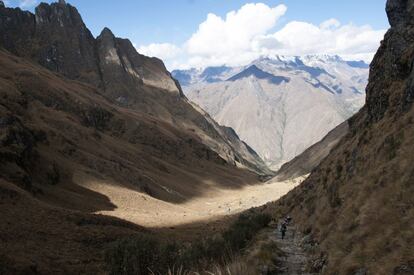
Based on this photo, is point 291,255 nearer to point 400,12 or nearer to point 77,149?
point 400,12

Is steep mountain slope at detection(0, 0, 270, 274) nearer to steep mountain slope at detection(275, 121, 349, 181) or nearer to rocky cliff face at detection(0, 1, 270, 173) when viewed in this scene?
rocky cliff face at detection(0, 1, 270, 173)

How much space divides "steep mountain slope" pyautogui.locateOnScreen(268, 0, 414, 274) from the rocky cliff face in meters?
131

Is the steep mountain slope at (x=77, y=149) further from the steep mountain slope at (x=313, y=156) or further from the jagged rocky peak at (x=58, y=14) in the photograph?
the steep mountain slope at (x=313, y=156)

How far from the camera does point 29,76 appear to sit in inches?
3671

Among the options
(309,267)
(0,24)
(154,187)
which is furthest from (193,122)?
(309,267)

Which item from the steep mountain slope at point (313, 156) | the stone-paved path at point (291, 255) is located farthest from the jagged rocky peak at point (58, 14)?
the stone-paved path at point (291, 255)

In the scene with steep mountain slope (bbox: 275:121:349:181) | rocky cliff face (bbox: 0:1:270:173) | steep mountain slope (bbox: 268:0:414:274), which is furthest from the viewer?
rocky cliff face (bbox: 0:1:270:173)

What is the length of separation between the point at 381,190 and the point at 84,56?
168942 millimetres

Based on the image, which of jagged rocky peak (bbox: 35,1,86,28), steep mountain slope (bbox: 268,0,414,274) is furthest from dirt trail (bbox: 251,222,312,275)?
jagged rocky peak (bbox: 35,1,86,28)

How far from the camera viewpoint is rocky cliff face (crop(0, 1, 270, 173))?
15750 cm

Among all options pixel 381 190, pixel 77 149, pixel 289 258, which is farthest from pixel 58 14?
pixel 381 190

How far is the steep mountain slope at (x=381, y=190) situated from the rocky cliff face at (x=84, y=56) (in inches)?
5144

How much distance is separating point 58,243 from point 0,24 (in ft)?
482

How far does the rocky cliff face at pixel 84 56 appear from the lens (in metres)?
158
